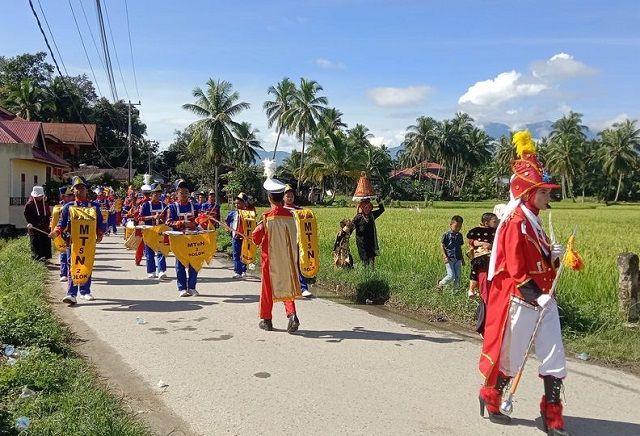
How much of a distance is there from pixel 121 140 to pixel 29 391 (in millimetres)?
67509

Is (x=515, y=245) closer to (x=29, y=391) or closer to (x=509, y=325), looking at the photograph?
(x=509, y=325)

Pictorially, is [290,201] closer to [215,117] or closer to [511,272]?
[511,272]

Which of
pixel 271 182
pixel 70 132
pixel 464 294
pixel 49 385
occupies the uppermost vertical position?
pixel 70 132

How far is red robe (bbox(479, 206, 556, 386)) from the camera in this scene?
4.23 meters

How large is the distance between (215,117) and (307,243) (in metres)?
40.5

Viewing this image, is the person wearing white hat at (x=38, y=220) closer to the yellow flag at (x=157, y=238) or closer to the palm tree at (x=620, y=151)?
the yellow flag at (x=157, y=238)

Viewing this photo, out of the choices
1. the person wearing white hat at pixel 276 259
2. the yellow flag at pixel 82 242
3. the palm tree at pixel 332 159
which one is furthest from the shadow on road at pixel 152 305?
the palm tree at pixel 332 159

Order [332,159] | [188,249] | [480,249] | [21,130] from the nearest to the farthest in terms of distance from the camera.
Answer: [480,249]
[188,249]
[21,130]
[332,159]

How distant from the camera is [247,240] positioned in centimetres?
1164

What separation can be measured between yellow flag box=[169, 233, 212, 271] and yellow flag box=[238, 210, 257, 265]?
194 cm

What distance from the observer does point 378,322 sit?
7742mm

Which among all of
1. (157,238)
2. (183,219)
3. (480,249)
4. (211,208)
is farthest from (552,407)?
(211,208)

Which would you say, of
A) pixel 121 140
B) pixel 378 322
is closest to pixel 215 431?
pixel 378 322

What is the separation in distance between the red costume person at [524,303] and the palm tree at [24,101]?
Answer: 154 feet
